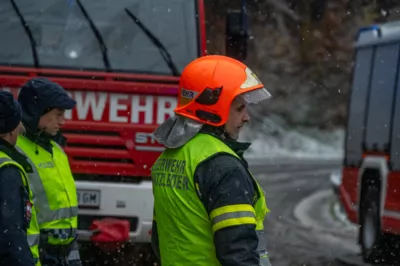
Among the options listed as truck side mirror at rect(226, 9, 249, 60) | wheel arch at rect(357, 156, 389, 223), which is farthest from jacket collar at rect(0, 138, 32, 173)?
wheel arch at rect(357, 156, 389, 223)

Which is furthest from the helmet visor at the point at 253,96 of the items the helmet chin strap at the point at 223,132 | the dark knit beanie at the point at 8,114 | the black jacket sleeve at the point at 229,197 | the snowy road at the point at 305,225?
the snowy road at the point at 305,225

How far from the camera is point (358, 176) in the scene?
1445 centimetres

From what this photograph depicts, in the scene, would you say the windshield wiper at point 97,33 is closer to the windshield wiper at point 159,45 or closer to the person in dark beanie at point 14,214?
the windshield wiper at point 159,45

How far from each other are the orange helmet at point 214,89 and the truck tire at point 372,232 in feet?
30.9

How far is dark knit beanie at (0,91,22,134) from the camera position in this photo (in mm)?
4922

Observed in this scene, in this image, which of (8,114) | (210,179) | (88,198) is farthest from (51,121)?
(88,198)

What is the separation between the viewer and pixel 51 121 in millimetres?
Result: 6309

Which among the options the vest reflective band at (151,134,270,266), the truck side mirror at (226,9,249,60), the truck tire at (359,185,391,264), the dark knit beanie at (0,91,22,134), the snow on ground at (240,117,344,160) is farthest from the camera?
the snow on ground at (240,117,344,160)

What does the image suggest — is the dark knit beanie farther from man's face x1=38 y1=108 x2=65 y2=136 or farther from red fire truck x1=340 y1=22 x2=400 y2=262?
red fire truck x1=340 y1=22 x2=400 y2=262

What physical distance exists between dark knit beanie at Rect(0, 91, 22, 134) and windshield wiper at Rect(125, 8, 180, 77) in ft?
14.2

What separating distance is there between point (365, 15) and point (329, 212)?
77.1 ft

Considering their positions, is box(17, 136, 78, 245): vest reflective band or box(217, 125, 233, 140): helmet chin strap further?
box(17, 136, 78, 245): vest reflective band

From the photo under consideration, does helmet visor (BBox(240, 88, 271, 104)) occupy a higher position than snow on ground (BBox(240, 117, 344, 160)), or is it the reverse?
helmet visor (BBox(240, 88, 271, 104))

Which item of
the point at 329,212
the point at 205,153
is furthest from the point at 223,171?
the point at 329,212
